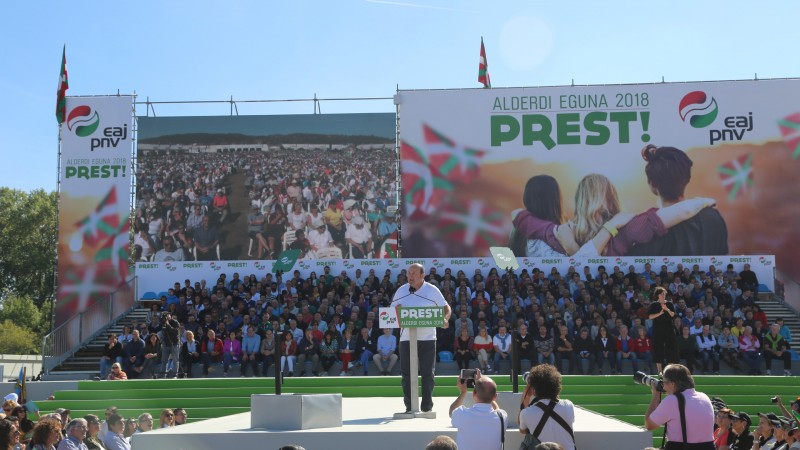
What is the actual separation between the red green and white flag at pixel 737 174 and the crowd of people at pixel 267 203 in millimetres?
9222

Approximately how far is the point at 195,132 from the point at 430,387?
18684mm

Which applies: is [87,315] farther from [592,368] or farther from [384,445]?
[384,445]

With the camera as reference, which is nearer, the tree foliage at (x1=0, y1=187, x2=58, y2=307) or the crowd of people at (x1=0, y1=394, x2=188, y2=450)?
the crowd of people at (x1=0, y1=394, x2=188, y2=450)

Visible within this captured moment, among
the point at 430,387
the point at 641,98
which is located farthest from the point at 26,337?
the point at 430,387

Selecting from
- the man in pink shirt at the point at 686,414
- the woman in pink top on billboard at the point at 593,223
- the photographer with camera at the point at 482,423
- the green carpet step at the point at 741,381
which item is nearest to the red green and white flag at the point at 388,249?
the woman in pink top on billboard at the point at 593,223

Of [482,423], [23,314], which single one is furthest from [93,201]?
[23,314]

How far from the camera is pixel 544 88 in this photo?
2583 centimetres

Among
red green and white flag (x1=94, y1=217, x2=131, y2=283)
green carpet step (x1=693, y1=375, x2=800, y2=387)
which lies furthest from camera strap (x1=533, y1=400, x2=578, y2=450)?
red green and white flag (x1=94, y1=217, x2=131, y2=283)

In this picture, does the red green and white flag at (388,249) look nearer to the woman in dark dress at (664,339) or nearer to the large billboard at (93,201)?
the large billboard at (93,201)

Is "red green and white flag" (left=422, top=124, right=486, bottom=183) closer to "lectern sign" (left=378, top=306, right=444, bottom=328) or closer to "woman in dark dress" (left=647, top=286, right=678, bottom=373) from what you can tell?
"woman in dark dress" (left=647, top=286, right=678, bottom=373)

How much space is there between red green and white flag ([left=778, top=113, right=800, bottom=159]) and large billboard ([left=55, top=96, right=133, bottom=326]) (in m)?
18.6

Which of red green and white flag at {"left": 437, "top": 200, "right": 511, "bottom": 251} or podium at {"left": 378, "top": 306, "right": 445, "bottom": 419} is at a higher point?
red green and white flag at {"left": 437, "top": 200, "right": 511, "bottom": 251}

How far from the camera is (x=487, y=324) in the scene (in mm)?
19641

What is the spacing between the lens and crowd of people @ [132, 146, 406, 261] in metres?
25.3
